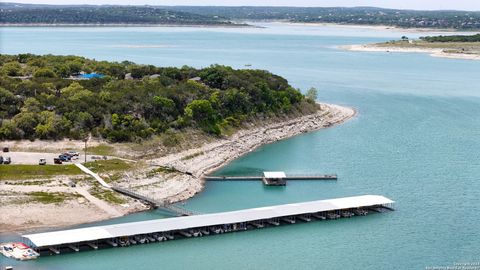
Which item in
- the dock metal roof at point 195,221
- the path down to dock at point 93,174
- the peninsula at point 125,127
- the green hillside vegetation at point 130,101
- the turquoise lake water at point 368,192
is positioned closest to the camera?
the turquoise lake water at point 368,192

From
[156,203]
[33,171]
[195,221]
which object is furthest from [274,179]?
[33,171]

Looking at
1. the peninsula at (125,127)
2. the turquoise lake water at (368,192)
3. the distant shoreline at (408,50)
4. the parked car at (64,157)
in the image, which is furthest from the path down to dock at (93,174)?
the distant shoreline at (408,50)

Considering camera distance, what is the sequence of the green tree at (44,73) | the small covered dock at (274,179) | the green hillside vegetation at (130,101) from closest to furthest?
the small covered dock at (274,179), the green hillside vegetation at (130,101), the green tree at (44,73)

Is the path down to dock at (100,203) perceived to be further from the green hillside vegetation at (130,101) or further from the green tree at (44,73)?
the green tree at (44,73)

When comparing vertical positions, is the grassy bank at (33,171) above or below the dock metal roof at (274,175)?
above

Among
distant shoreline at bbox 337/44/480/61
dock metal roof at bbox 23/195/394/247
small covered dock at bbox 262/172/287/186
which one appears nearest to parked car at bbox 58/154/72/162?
dock metal roof at bbox 23/195/394/247

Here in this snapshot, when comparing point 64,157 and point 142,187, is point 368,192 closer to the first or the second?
point 142,187

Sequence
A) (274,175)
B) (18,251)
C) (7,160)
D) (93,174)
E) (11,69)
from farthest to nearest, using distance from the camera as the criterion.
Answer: (11,69) → (274,175) → (7,160) → (93,174) → (18,251)

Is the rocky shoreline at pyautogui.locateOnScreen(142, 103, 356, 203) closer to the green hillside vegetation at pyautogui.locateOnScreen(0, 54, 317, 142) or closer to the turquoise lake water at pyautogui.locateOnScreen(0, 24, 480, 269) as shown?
the turquoise lake water at pyautogui.locateOnScreen(0, 24, 480, 269)
